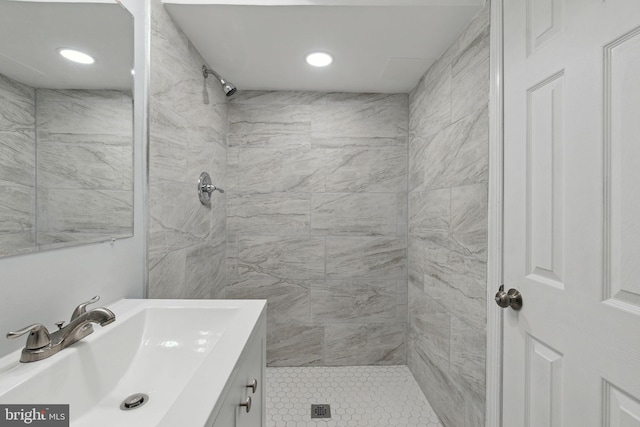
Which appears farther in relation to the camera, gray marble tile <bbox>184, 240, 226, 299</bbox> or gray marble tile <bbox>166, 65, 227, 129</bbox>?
gray marble tile <bbox>184, 240, 226, 299</bbox>

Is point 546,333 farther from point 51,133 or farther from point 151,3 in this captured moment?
point 151,3

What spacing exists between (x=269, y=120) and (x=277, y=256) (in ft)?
3.36

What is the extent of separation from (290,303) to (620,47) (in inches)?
82.1

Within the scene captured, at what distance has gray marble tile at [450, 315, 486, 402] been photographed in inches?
50.3

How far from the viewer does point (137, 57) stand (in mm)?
1142

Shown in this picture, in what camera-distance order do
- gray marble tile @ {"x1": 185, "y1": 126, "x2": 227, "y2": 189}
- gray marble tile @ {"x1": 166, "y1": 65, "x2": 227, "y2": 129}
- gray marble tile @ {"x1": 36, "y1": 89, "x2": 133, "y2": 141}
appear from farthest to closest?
gray marble tile @ {"x1": 185, "y1": 126, "x2": 227, "y2": 189} < gray marble tile @ {"x1": 166, "y1": 65, "x2": 227, "y2": 129} < gray marble tile @ {"x1": 36, "y1": 89, "x2": 133, "y2": 141}

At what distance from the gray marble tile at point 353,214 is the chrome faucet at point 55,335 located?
1569 millimetres

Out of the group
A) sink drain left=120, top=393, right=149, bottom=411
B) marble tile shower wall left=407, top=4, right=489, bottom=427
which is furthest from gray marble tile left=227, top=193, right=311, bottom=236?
sink drain left=120, top=393, right=149, bottom=411

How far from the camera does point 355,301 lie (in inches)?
88.1

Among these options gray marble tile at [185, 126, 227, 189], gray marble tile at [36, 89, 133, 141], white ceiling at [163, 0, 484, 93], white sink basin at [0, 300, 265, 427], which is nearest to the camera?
white sink basin at [0, 300, 265, 427]

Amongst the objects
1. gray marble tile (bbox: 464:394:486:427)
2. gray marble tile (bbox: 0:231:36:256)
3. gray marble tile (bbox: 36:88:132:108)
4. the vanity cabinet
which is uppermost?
gray marble tile (bbox: 36:88:132:108)

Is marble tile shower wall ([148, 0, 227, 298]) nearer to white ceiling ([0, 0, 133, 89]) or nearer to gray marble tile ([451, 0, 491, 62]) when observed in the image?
white ceiling ([0, 0, 133, 89])

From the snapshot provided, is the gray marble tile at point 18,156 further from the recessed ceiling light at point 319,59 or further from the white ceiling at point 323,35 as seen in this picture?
the recessed ceiling light at point 319,59

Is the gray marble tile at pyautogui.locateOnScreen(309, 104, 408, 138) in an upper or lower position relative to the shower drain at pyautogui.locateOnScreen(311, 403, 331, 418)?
upper
